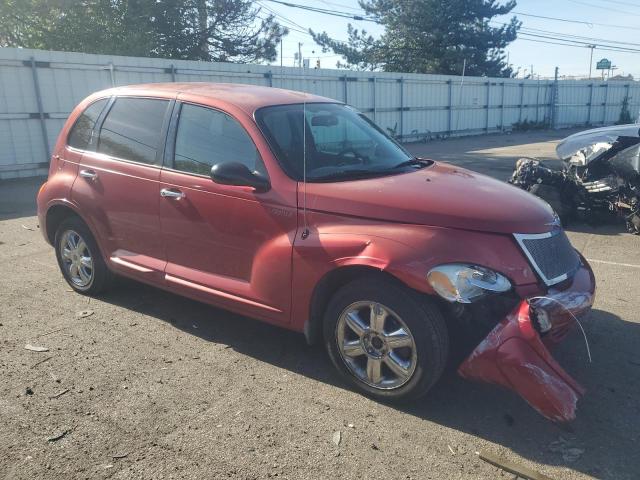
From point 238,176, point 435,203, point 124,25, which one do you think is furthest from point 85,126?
point 124,25

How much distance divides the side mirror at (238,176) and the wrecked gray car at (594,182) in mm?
5585

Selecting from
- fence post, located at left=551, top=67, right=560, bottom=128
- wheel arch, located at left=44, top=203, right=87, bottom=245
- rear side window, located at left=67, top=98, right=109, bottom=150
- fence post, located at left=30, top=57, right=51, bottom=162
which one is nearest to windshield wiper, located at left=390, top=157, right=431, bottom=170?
rear side window, located at left=67, top=98, right=109, bottom=150

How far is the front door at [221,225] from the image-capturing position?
150 inches

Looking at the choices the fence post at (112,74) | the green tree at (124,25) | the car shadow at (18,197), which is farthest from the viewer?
the green tree at (124,25)

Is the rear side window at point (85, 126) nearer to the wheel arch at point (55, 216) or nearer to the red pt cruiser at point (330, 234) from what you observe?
the red pt cruiser at point (330, 234)

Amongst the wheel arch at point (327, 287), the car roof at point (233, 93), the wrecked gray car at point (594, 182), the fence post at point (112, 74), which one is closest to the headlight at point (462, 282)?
the wheel arch at point (327, 287)

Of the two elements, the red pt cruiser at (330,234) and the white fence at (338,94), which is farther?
the white fence at (338,94)

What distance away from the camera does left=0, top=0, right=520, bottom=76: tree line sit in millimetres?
24797

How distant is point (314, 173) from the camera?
3869 mm

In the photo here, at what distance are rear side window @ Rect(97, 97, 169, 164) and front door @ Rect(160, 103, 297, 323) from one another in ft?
0.72

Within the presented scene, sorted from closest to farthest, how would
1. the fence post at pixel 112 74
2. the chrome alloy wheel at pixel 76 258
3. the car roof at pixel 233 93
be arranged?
the car roof at pixel 233 93 < the chrome alloy wheel at pixel 76 258 < the fence post at pixel 112 74

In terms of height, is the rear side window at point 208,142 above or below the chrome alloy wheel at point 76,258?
above

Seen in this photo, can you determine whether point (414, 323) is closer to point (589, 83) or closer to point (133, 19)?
point (133, 19)

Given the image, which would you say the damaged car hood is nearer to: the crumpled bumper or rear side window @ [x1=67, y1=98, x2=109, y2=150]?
the crumpled bumper
